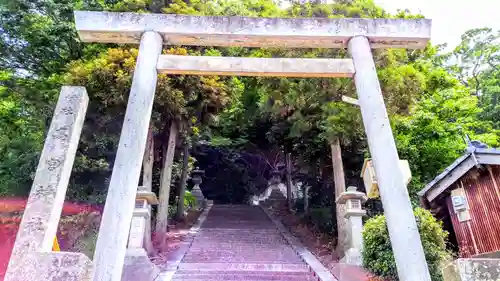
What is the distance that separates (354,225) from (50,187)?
596 cm

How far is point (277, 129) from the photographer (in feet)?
47.8

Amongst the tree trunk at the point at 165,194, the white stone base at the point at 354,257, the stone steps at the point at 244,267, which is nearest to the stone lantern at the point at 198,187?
the tree trunk at the point at 165,194

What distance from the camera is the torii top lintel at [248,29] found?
557cm

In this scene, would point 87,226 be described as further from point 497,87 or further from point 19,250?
point 497,87

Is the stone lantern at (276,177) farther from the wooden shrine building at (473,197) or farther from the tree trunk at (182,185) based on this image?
the wooden shrine building at (473,197)

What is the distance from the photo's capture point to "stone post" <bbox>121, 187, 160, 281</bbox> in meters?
7.18

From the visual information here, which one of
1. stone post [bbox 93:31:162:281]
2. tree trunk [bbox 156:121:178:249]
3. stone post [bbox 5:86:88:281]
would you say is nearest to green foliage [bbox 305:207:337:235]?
tree trunk [bbox 156:121:178:249]

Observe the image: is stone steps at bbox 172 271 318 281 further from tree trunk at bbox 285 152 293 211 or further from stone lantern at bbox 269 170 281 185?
stone lantern at bbox 269 170 281 185

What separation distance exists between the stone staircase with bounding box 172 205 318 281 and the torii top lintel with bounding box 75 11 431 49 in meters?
4.62

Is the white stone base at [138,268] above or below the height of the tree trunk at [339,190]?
below

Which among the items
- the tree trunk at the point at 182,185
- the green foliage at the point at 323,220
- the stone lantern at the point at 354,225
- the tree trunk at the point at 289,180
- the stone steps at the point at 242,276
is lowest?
the stone steps at the point at 242,276

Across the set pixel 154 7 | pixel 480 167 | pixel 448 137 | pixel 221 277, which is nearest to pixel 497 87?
pixel 448 137

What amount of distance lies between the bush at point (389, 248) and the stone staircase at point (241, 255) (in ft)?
4.47

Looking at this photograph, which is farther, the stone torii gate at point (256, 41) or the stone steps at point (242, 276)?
the stone steps at point (242, 276)
